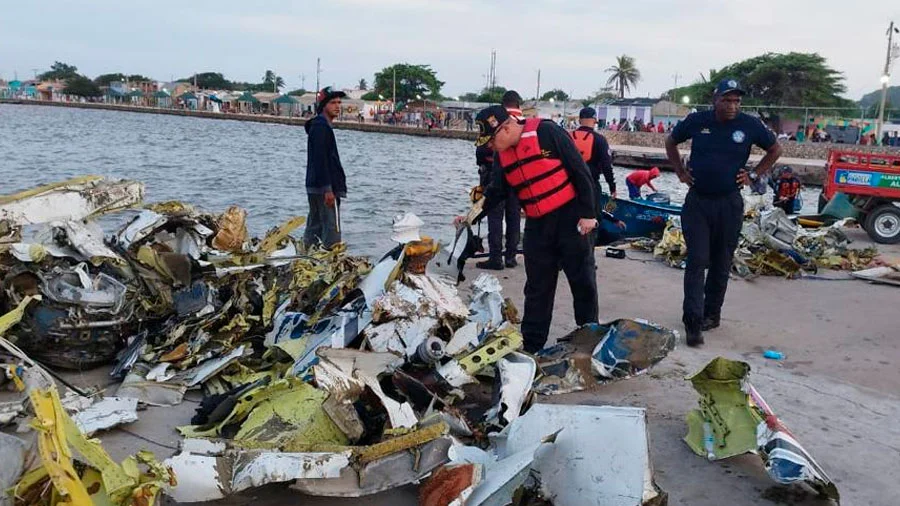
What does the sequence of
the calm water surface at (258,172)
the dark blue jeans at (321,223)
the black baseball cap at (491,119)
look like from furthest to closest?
the calm water surface at (258,172) < the dark blue jeans at (321,223) < the black baseball cap at (491,119)

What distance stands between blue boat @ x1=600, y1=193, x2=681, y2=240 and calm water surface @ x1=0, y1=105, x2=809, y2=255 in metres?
2.80

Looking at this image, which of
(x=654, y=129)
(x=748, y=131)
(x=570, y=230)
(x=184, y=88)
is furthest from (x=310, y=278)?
(x=184, y=88)

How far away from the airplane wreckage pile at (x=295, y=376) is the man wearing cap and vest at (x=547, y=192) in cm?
47

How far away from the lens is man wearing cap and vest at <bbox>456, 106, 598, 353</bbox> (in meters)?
4.52

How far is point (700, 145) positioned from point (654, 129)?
4469 cm

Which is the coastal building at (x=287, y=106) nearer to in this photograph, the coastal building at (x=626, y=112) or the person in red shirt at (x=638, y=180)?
the coastal building at (x=626, y=112)

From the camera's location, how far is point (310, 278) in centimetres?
558

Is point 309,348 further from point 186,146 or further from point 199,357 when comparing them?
point 186,146

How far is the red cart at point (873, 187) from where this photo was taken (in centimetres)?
1057

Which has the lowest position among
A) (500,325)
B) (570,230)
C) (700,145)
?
(500,325)

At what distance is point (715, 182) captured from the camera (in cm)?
514

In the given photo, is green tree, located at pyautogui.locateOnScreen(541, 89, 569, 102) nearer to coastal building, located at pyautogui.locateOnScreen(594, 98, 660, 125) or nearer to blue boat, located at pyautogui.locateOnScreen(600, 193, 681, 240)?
coastal building, located at pyautogui.locateOnScreen(594, 98, 660, 125)

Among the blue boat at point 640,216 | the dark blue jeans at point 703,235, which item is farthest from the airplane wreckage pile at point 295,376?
the blue boat at point 640,216

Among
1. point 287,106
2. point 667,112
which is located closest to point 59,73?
point 287,106
